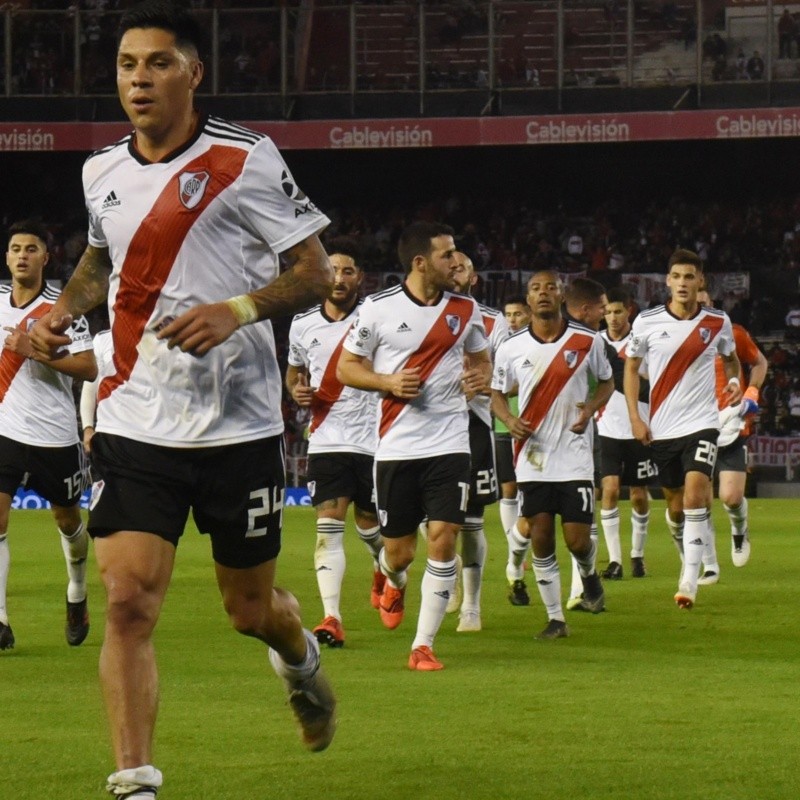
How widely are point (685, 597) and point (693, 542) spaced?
1.48 ft

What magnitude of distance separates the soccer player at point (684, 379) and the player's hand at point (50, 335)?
6866 mm

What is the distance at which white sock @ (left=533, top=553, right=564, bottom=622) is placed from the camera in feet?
32.3

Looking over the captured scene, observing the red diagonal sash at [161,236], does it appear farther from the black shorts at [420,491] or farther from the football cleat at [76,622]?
the football cleat at [76,622]

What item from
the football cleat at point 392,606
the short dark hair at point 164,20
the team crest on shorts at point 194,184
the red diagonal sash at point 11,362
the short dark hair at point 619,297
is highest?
the short dark hair at point 164,20

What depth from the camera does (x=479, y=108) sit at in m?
30.9

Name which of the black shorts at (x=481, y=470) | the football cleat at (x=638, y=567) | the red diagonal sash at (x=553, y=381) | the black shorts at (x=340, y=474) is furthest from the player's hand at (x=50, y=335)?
the football cleat at (x=638, y=567)

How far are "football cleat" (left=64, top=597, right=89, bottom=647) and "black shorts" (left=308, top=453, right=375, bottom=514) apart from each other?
1.52m

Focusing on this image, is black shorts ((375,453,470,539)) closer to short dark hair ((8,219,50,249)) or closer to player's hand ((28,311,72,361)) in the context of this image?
short dark hair ((8,219,50,249))

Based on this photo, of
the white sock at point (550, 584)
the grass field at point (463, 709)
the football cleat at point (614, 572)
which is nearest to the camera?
the grass field at point (463, 709)

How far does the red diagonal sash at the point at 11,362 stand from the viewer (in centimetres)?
922

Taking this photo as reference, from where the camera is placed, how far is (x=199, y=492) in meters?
4.99

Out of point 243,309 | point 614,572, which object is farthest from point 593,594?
point 243,309

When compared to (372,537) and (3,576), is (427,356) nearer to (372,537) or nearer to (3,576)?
(372,537)

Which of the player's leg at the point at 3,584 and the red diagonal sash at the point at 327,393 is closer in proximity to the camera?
the player's leg at the point at 3,584
